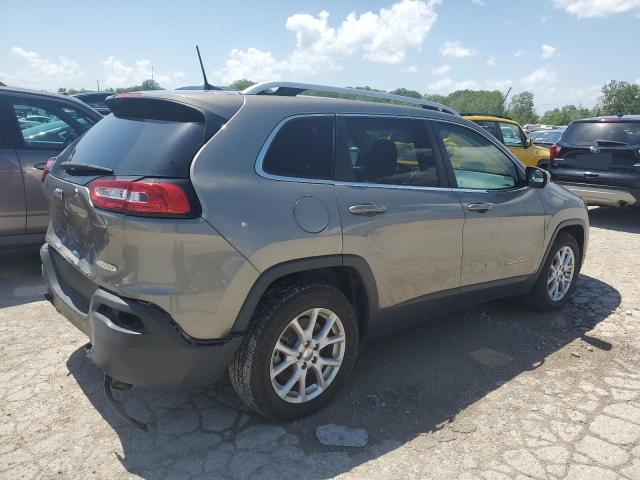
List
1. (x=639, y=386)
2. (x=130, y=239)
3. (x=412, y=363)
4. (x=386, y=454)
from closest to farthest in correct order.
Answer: (x=130, y=239), (x=386, y=454), (x=639, y=386), (x=412, y=363)

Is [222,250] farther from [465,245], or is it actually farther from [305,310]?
[465,245]

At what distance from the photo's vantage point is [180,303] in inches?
90.7

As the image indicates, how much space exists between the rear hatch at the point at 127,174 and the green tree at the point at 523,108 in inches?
3694

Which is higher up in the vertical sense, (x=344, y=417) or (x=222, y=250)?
(x=222, y=250)

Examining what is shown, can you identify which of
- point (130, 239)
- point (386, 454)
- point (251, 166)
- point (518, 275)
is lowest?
point (386, 454)

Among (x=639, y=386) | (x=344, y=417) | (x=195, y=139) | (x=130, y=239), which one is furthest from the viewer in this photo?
(x=639, y=386)

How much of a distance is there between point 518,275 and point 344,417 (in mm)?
2002

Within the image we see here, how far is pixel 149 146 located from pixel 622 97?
269ft

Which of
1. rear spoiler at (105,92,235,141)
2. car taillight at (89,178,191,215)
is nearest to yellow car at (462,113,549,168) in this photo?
rear spoiler at (105,92,235,141)

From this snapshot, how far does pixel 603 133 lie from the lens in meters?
8.28

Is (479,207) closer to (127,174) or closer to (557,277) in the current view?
(557,277)

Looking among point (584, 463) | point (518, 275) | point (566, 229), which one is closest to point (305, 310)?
point (584, 463)

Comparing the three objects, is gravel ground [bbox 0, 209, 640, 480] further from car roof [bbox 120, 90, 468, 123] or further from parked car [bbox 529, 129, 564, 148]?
parked car [bbox 529, 129, 564, 148]

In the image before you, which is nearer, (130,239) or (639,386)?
(130,239)
